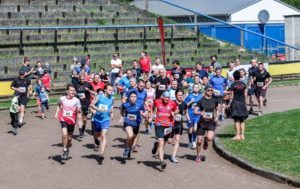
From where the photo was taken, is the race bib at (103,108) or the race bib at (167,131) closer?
the race bib at (167,131)

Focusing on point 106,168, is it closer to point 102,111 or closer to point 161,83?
point 102,111

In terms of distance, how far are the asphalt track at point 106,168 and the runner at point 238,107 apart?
3.29 feet

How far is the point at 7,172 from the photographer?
14.4m

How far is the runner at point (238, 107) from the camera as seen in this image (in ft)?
57.6

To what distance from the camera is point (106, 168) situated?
14.8 metres

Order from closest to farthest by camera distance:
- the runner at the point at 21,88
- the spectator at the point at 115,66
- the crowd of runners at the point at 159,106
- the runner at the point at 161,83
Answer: the crowd of runners at the point at 159,106, the runner at the point at 21,88, the runner at the point at 161,83, the spectator at the point at 115,66

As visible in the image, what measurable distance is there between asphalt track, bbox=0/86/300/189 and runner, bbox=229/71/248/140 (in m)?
1.00

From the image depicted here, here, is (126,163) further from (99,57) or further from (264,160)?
(99,57)

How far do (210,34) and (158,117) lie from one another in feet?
105

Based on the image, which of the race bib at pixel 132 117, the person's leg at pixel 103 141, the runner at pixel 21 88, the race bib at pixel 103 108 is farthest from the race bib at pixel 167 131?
the runner at pixel 21 88

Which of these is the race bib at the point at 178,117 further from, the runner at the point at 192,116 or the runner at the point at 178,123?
the runner at the point at 192,116

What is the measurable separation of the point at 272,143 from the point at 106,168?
4671 millimetres

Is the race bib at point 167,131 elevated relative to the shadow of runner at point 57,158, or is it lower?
elevated

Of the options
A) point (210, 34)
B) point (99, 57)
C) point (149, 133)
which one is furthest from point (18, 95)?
point (210, 34)
